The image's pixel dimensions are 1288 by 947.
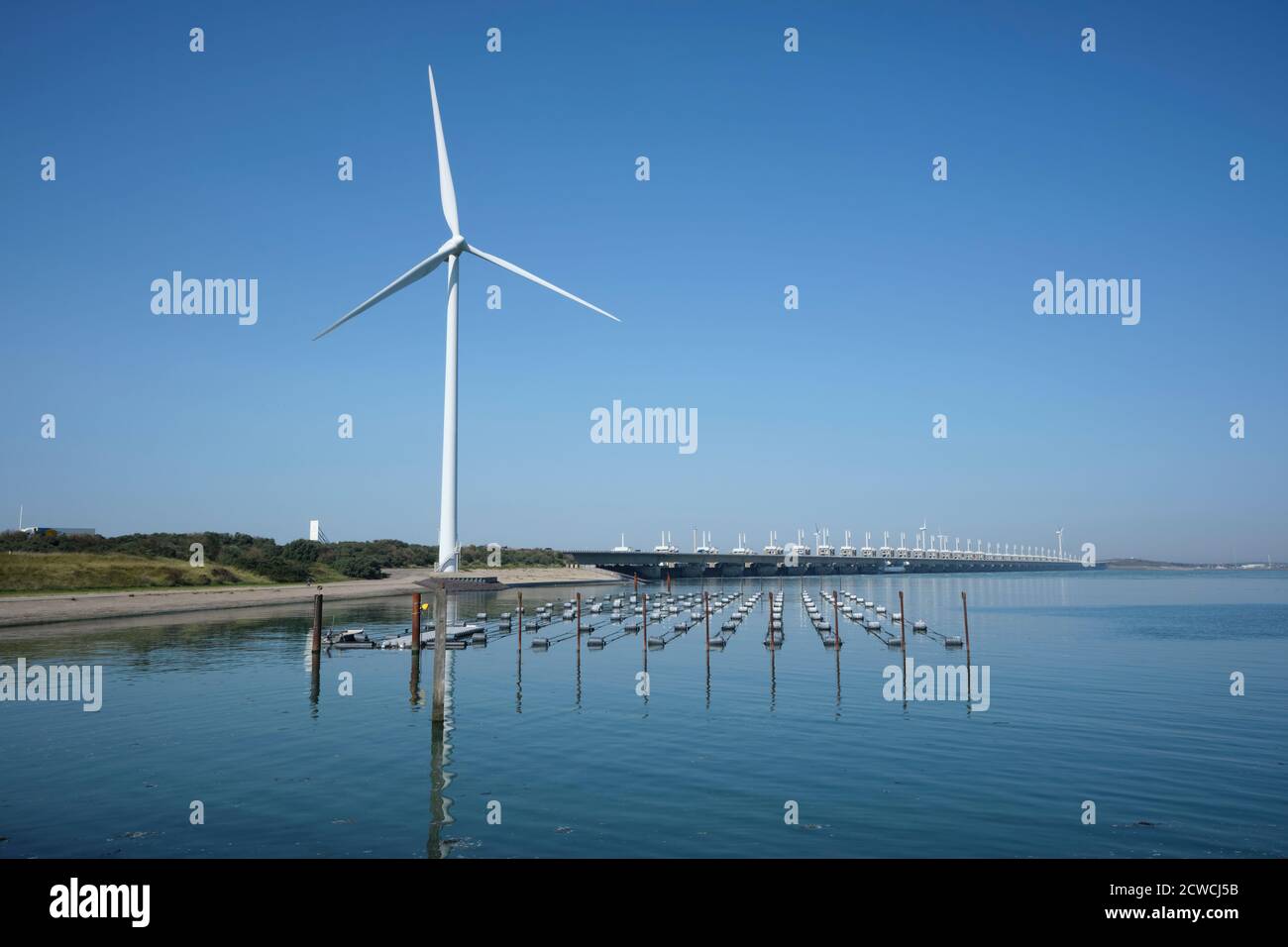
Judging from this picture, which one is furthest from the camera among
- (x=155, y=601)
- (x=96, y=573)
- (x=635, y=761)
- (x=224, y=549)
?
(x=224, y=549)

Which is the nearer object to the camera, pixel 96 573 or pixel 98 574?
pixel 98 574

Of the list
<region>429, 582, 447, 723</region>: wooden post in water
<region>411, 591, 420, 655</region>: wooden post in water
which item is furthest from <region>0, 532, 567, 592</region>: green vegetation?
<region>429, 582, 447, 723</region>: wooden post in water

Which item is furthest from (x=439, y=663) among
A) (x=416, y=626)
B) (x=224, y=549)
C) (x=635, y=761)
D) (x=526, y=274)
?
(x=224, y=549)

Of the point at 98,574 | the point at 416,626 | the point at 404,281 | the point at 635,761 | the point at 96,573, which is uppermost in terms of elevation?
the point at 404,281

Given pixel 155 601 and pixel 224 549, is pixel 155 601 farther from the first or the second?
pixel 224 549

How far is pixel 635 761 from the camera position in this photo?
37.1m

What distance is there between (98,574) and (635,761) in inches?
4234

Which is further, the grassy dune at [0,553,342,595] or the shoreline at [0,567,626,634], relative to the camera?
the grassy dune at [0,553,342,595]

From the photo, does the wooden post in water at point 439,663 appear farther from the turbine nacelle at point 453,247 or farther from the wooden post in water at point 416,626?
the turbine nacelle at point 453,247

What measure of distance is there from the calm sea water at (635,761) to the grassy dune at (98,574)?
135 ft

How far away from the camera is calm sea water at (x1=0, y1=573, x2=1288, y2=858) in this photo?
2667 cm

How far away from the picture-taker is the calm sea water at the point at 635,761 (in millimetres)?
26672

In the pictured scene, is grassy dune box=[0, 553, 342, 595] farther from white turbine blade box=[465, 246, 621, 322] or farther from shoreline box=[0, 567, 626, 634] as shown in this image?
white turbine blade box=[465, 246, 621, 322]

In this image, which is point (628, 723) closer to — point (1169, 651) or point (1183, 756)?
point (1183, 756)
